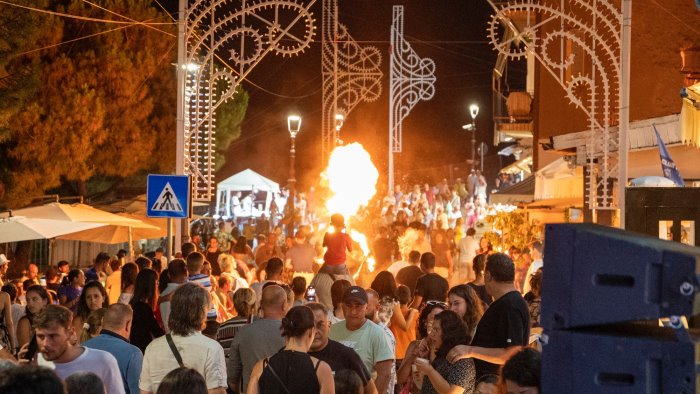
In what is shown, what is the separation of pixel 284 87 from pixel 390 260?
1928 inches

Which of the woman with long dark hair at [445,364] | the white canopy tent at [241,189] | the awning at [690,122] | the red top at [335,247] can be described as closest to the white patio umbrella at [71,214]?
the red top at [335,247]

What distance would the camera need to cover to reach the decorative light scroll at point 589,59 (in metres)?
17.3

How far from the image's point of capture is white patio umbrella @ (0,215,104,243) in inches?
669

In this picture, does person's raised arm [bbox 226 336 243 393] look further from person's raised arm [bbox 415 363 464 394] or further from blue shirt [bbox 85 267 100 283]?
blue shirt [bbox 85 267 100 283]

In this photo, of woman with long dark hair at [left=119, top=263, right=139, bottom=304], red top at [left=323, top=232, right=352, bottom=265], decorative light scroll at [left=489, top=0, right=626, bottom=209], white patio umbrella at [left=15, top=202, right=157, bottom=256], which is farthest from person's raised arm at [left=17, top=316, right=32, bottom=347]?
decorative light scroll at [left=489, top=0, right=626, bottom=209]

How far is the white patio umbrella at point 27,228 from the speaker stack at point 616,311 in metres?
14.1

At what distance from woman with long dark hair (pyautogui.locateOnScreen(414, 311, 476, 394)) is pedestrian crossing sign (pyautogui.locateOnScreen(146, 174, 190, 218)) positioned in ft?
26.7

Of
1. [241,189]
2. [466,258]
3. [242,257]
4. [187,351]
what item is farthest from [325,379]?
[241,189]

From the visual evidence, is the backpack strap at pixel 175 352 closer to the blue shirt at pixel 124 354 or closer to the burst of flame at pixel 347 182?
the blue shirt at pixel 124 354

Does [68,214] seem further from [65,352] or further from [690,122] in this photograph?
[65,352]

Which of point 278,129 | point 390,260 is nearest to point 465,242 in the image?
point 390,260

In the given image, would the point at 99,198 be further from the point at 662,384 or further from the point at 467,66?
the point at 662,384

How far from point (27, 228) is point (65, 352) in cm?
1139

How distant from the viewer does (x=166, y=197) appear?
14750 millimetres
